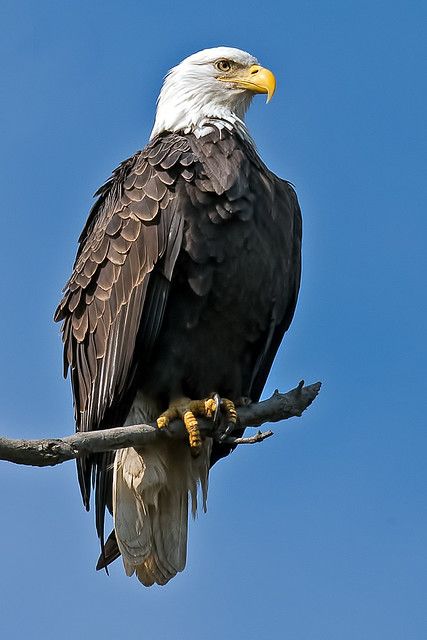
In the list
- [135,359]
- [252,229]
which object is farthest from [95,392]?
[252,229]

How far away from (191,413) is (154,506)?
0.81 m

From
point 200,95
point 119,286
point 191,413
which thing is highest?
point 200,95

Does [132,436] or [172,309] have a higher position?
[172,309]

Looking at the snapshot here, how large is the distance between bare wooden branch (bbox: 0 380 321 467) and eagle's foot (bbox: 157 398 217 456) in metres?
0.04

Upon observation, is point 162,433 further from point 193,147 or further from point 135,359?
point 193,147

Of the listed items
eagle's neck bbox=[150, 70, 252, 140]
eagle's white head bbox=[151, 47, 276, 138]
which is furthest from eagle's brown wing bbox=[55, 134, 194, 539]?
eagle's white head bbox=[151, 47, 276, 138]

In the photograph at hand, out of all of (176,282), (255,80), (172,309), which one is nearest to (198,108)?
(255,80)

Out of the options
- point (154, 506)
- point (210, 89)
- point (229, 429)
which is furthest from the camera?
point (210, 89)

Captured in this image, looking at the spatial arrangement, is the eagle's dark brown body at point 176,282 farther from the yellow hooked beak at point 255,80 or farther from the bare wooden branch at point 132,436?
the yellow hooked beak at point 255,80

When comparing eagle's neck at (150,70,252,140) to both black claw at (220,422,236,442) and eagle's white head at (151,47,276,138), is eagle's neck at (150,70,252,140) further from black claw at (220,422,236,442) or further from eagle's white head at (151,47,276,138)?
black claw at (220,422,236,442)

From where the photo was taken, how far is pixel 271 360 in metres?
7.77

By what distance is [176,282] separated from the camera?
7.05 meters

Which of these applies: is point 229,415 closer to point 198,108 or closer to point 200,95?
point 198,108

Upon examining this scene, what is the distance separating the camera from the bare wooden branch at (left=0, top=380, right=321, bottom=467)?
17.5 feet
